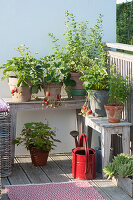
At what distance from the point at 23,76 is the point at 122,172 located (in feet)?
4.39

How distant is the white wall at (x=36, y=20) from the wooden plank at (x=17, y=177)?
54 cm

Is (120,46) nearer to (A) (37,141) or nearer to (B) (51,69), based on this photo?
(B) (51,69)

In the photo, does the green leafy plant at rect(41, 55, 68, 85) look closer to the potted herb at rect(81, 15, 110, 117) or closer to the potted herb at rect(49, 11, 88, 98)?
the potted herb at rect(49, 11, 88, 98)

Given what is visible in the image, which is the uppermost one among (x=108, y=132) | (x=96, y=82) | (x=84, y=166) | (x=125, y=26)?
(x=125, y=26)

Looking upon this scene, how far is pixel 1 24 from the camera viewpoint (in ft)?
15.4

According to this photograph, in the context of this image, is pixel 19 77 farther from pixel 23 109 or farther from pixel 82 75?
pixel 82 75

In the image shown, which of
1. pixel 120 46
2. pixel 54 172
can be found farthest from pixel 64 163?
pixel 120 46

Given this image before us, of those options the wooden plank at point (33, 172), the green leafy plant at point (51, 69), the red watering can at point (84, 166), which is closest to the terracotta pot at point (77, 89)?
the green leafy plant at point (51, 69)

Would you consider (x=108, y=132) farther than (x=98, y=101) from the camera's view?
No

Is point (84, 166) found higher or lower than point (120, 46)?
lower

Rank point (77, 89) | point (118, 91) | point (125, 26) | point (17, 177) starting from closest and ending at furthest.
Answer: point (118, 91) → point (17, 177) → point (77, 89) → point (125, 26)

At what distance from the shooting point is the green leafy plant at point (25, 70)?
436cm

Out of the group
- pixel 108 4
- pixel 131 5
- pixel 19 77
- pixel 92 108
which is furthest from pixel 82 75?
pixel 131 5

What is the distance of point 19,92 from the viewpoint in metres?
4.45
